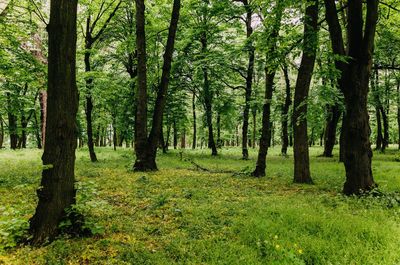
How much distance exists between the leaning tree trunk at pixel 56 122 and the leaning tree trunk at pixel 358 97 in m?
7.59

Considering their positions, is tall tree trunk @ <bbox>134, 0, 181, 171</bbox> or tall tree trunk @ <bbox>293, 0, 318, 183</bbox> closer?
tall tree trunk @ <bbox>293, 0, 318, 183</bbox>

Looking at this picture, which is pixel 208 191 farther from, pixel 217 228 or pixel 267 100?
pixel 267 100

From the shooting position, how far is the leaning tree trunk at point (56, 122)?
17.2ft

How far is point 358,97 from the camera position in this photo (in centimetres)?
922

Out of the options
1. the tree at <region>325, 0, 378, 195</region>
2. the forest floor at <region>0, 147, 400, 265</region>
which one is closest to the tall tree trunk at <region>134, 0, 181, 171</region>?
the forest floor at <region>0, 147, 400, 265</region>

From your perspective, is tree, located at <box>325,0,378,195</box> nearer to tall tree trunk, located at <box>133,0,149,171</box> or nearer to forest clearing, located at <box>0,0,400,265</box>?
forest clearing, located at <box>0,0,400,265</box>

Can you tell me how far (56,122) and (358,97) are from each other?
805 cm

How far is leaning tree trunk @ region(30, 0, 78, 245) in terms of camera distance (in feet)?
17.2

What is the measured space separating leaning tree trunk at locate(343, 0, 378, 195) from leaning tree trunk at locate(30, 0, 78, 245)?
7.59 meters

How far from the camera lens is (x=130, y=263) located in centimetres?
466

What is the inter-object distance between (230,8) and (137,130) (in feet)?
32.6

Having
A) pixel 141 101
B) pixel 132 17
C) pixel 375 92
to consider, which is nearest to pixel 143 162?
pixel 141 101

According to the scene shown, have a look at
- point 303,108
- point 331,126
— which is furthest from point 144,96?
point 331,126

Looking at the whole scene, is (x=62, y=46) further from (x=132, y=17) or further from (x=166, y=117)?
(x=166, y=117)
